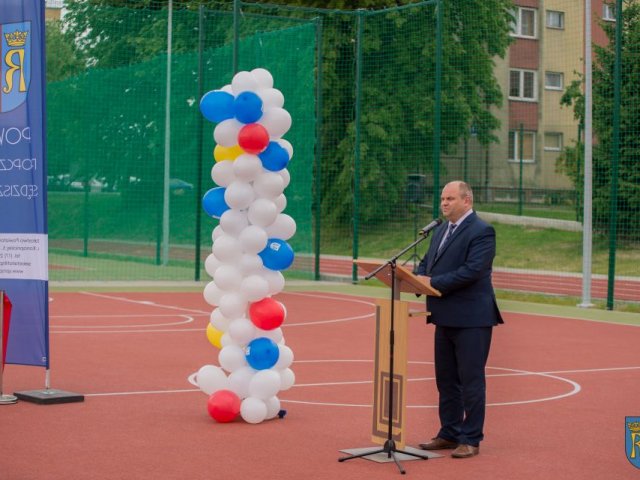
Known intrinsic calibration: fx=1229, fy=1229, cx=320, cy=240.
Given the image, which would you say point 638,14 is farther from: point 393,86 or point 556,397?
point 556,397

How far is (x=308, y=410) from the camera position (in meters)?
9.43

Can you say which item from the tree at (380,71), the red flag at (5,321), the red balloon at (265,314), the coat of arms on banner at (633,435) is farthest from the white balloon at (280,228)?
the tree at (380,71)

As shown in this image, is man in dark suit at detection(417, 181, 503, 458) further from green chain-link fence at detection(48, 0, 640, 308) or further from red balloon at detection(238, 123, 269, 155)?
green chain-link fence at detection(48, 0, 640, 308)

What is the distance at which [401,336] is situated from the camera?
25.2 feet

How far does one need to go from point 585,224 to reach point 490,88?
11.0 meters

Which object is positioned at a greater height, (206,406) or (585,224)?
(585,224)

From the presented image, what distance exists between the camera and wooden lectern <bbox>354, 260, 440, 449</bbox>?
7.59 metres

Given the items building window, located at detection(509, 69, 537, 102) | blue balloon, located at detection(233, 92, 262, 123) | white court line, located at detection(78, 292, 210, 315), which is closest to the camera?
blue balloon, located at detection(233, 92, 262, 123)

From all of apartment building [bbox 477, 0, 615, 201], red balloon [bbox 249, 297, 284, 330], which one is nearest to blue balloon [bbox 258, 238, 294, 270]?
red balloon [bbox 249, 297, 284, 330]

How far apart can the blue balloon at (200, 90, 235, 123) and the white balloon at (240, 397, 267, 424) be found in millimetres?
2119

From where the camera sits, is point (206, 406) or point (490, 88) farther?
point (490, 88)

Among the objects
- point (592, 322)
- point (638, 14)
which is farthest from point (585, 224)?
point (638, 14)

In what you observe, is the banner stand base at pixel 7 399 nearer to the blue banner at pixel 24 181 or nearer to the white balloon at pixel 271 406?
the blue banner at pixel 24 181

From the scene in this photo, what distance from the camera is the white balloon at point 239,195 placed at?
29.7ft
